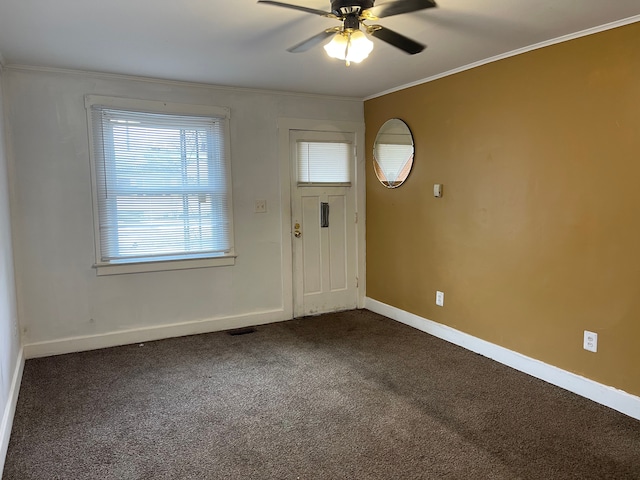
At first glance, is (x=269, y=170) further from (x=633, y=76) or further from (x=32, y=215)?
(x=633, y=76)

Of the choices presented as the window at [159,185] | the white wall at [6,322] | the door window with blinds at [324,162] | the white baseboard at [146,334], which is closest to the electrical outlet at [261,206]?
the window at [159,185]

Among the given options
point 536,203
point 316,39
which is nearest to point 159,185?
point 316,39

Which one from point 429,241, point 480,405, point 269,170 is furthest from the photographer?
point 269,170

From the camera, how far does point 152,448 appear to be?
228cm

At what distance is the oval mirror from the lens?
4.11 m

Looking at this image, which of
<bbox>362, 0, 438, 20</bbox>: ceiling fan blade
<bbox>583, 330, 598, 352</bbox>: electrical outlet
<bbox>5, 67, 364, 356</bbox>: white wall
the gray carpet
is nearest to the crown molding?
<bbox>5, 67, 364, 356</bbox>: white wall

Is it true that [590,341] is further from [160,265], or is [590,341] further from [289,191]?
[160,265]

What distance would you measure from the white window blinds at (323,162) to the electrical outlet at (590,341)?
2.62 meters

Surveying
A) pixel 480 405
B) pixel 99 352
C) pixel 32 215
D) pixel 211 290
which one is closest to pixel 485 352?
pixel 480 405

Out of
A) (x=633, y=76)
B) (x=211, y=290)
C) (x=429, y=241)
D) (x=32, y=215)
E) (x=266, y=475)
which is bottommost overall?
(x=266, y=475)

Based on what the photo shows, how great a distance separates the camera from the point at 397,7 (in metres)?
1.90

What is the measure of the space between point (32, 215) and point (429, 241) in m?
3.23

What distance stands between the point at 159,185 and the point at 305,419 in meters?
2.34

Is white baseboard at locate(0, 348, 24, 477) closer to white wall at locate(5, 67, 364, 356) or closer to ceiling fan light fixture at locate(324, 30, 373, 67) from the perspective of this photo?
white wall at locate(5, 67, 364, 356)
